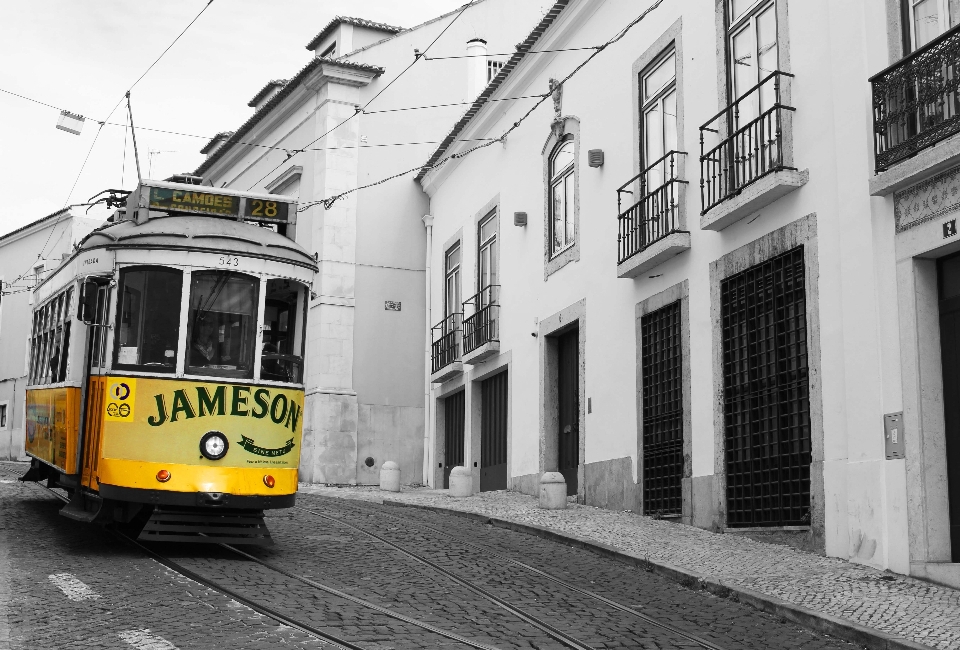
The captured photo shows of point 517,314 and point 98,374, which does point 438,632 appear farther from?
point 517,314

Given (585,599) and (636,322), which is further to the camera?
(636,322)

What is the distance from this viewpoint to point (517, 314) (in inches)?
744

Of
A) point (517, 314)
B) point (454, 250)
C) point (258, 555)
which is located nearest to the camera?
point (258, 555)

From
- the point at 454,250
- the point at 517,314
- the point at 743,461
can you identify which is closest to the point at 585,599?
the point at 743,461

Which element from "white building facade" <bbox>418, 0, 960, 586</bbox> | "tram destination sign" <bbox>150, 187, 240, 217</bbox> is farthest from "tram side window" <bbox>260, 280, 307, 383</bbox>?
"white building facade" <bbox>418, 0, 960, 586</bbox>

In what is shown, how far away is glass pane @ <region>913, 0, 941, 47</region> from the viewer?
383 inches

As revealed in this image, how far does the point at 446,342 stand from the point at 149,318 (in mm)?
12602

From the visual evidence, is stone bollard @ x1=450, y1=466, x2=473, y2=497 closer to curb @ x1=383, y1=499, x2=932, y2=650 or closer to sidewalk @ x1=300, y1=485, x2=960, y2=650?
sidewalk @ x1=300, y1=485, x2=960, y2=650

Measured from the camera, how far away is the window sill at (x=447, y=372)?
21.4m

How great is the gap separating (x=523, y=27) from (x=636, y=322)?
1271 cm

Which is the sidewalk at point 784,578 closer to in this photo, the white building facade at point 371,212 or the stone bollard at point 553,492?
the stone bollard at point 553,492

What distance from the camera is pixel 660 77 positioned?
14.5 meters

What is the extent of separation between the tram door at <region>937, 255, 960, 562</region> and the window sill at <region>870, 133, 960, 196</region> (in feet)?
2.47

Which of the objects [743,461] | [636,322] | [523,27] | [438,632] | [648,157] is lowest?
[438,632]
